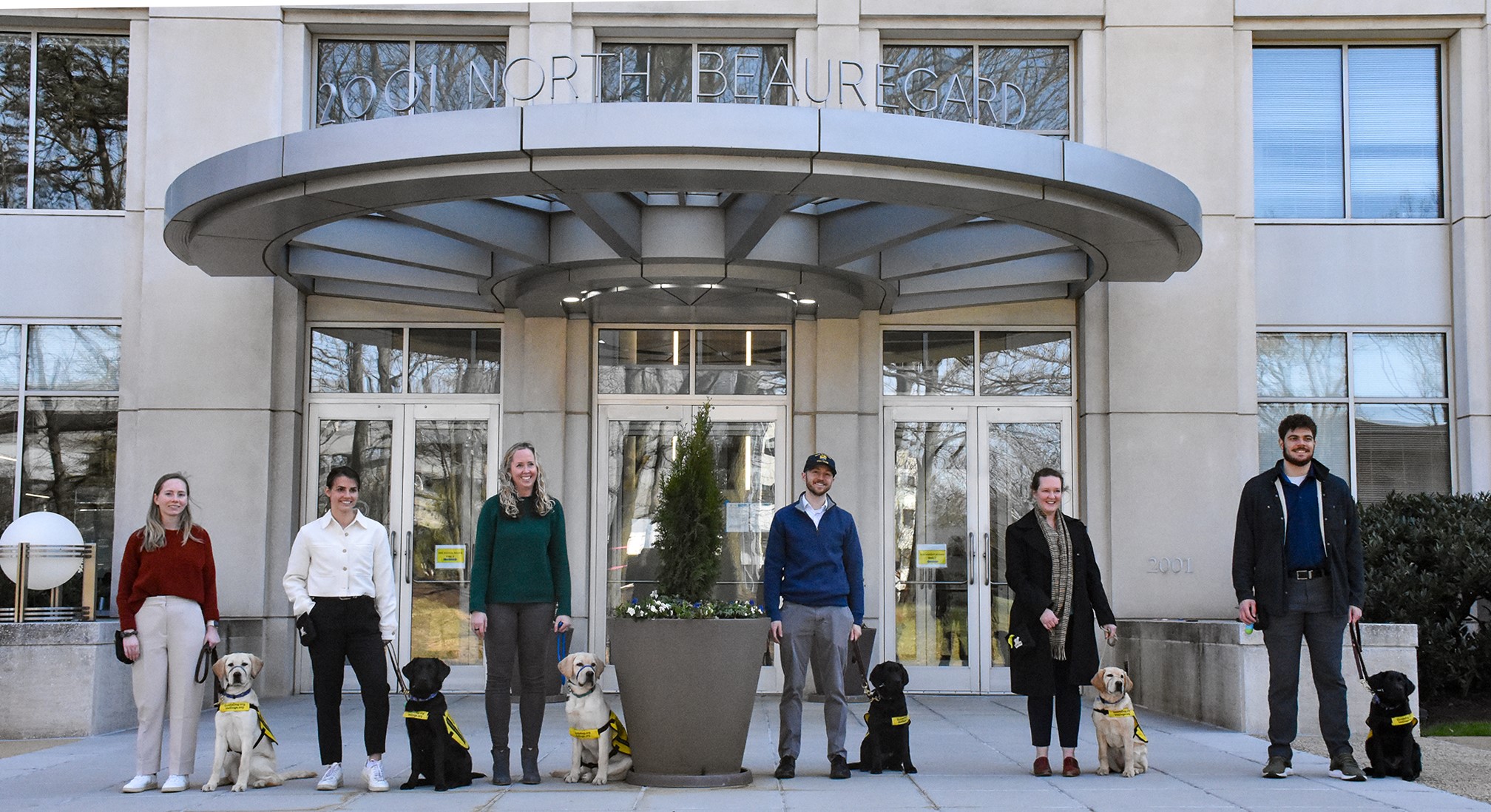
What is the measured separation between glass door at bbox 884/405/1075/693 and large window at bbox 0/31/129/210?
7.83 m

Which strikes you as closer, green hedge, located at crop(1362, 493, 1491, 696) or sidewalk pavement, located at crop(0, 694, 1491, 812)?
sidewalk pavement, located at crop(0, 694, 1491, 812)

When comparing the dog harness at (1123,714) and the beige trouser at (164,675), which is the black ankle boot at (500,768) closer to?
the beige trouser at (164,675)

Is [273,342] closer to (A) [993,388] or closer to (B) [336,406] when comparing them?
(B) [336,406]

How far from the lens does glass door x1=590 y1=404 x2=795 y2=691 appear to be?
43.9ft

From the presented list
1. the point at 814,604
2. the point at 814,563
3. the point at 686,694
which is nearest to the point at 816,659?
the point at 814,604

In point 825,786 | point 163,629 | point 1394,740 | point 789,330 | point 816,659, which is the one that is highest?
point 789,330

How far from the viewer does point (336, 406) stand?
1347 cm

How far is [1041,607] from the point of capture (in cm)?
805

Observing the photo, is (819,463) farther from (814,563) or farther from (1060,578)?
(1060,578)

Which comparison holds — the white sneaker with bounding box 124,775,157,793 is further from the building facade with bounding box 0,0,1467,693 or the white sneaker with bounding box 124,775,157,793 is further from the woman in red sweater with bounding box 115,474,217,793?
the building facade with bounding box 0,0,1467,693

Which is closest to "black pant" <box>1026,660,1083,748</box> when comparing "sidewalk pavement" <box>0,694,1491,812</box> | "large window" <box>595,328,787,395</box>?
"sidewalk pavement" <box>0,694,1491,812</box>

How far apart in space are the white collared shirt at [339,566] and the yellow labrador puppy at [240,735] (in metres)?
0.43

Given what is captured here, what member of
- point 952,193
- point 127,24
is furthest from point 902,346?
point 127,24

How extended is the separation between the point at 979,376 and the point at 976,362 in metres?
0.14
